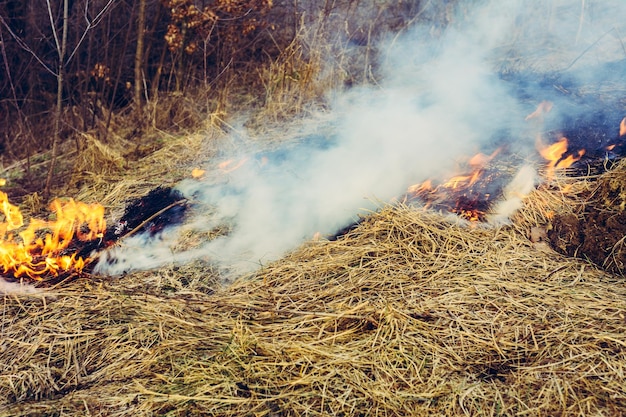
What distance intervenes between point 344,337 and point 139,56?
4587mm

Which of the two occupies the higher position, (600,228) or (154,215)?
(600,228)

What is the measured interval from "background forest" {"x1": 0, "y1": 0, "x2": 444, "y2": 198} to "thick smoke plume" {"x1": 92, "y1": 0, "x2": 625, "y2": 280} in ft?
2.00

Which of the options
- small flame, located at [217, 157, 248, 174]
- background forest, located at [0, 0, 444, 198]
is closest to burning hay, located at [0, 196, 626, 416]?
small flame, located at [217, 157, 248, 174]

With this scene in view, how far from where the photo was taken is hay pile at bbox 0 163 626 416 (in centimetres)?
212

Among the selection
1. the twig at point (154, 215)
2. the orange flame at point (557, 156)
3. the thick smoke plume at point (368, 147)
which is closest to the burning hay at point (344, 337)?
the thick smoke plume at point (368, 147)

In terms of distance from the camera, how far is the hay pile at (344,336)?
2121 mm

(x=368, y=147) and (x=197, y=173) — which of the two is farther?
(x=197, y=173)

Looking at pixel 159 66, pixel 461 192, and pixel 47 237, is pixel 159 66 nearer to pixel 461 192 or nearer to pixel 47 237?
pixel 47 237

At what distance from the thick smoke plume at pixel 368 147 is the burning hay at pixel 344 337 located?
326 mm

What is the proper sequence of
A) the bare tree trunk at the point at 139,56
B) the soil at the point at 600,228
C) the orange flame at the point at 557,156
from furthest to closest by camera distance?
1. the bare tree trunk at the point at 139,56
2. the orange flame at the point at 557,156
3. the soil at the point at 600,228

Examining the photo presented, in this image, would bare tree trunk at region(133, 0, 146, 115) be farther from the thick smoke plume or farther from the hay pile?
the hay pile

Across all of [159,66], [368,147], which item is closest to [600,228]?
[368,147]

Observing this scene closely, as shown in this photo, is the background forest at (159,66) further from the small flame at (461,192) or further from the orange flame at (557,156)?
the orange flame at (557,156)

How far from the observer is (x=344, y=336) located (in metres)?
2.45
